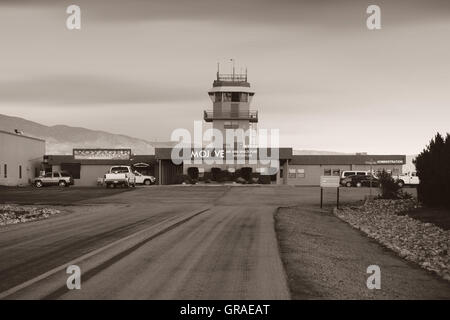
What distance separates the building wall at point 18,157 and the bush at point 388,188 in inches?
1567

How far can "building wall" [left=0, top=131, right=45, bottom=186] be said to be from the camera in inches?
2736

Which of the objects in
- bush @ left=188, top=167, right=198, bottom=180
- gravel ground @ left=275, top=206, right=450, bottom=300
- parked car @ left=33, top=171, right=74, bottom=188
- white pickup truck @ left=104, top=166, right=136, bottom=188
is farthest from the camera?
bush @ left=188, top=167, right=198, bottom=180

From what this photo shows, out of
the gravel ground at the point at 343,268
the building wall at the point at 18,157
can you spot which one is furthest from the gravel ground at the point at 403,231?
the building wall at the point at 18,157

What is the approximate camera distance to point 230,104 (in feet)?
Answer: 252

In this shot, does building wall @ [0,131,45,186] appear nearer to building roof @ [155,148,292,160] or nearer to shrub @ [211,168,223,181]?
building roof @ [155,148,292,160]

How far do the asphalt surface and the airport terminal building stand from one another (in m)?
49.8

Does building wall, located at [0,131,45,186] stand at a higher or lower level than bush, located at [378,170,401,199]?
higher

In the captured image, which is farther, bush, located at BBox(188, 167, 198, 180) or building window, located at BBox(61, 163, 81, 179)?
building window, located at BBox(61, 163, 81, 179)

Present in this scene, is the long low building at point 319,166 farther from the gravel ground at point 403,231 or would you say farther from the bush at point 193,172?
the gravel ground at point 403,231

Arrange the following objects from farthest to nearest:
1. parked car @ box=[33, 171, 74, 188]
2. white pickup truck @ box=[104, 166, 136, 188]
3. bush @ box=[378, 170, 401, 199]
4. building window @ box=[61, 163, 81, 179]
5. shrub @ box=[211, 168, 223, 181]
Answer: building window @ box=[61, 163, 81, 179] < shrub @ box=[211, 168, 223, 181] < parked car @ box=[33, 171, 74, 188] < white pickup truck @ box=[104, 166, 136, 188] < bush @ box=[378, 170, 401, 199]

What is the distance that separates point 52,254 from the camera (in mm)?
15711

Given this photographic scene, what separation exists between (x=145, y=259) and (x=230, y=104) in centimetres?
6275

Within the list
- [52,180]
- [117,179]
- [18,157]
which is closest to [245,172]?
[117,179]

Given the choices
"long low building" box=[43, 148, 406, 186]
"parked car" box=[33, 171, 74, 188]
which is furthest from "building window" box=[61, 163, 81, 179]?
"parked car" box=[33, 171, 74, 188]
